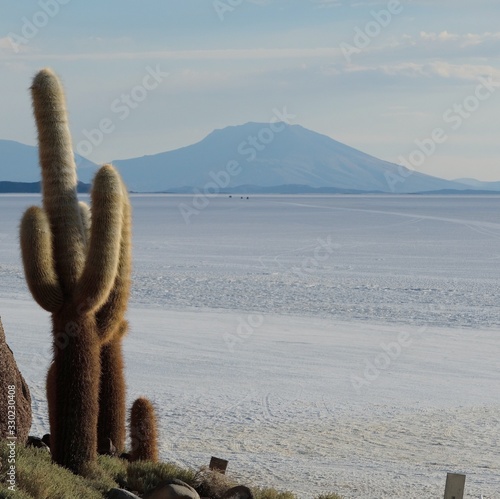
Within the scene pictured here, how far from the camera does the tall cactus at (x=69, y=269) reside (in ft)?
22.6

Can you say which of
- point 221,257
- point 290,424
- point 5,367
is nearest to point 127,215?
point 5,367

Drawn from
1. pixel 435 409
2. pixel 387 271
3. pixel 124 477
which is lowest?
pixel 124 477

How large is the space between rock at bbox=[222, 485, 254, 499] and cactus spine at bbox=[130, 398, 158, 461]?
112cm

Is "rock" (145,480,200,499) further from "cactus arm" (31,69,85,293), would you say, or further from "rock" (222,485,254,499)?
"cactus arm" (31,69,85,293)

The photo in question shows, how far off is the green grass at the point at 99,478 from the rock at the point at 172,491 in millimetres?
397

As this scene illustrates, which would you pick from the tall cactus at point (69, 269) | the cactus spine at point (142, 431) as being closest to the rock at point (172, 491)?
the tall cactus at point (69, 269)

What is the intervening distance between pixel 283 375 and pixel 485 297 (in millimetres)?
10042

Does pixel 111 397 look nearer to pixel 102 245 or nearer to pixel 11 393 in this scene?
pixel 11 393

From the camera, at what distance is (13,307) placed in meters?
19.0

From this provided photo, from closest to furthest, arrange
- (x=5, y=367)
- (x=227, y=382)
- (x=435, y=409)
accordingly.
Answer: (x=5, y=367)
(x=435, y=409)
(x=227, y=382)

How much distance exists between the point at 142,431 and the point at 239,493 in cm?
127

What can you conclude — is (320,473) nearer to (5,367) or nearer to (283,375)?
(5,367)

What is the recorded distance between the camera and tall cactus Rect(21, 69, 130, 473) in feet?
22.6

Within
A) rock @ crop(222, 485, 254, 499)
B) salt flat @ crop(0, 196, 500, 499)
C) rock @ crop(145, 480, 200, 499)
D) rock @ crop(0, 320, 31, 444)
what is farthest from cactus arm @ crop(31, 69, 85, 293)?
salt flat @ crop(0, 196, 500, 499)
